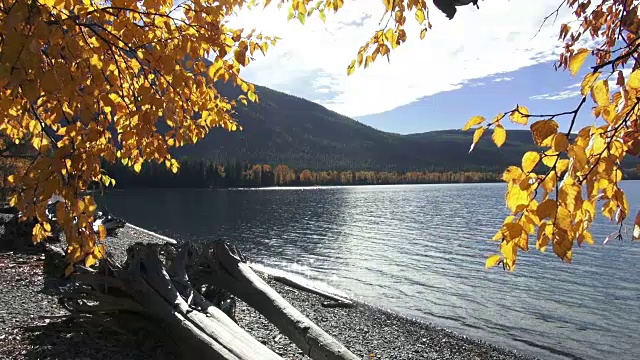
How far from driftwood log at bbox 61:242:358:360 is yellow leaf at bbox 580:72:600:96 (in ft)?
20.0

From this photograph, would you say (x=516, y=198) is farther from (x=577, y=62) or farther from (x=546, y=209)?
(x=577, y=62)

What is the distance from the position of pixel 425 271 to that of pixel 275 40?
1072 inches

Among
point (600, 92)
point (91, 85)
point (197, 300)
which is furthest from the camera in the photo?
point (197, 300)

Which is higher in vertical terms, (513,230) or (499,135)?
(499,135)

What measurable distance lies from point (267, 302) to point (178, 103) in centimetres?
538

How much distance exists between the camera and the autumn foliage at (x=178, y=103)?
207 centimetres

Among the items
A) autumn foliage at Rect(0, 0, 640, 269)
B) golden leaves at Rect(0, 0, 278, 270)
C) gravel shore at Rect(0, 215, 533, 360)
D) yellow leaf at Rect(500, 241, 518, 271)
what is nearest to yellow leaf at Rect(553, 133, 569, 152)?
autumn foliage at Rect(0, 0, 640, 269)

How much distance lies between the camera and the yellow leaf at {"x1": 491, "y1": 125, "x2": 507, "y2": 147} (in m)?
2.50

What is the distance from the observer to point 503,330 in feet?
59.4

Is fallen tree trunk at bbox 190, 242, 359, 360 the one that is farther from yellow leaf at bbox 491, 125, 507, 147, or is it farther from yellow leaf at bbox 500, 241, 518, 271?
yellow leaf at bbox 491, 125, 507, 147

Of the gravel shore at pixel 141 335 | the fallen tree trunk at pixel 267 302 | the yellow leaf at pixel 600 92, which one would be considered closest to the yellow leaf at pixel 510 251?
the yellow leaf at pixel 600 92

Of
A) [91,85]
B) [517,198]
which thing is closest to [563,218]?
[517,198]

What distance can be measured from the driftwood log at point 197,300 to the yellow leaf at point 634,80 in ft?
20.4

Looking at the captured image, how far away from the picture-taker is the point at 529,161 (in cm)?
220
